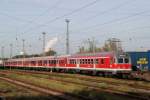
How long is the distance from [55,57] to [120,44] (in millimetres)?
25312

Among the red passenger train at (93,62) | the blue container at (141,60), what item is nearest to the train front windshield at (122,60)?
the red passenger train at (93,62)

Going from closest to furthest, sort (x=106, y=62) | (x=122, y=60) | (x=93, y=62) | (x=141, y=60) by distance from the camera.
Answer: (x=122, y=60)
(x=106, y=62)
(x=141, y=60)
(x=93, y=62)

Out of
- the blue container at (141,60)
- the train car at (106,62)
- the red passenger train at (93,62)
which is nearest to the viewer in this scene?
the train car at (106,62)

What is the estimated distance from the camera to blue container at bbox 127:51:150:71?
3562cm

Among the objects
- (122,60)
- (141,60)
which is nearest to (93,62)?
(122,60)

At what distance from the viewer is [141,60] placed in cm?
3644

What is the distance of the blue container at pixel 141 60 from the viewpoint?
3562 centimetres

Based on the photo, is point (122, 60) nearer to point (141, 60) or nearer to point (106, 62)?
point (106, 62)

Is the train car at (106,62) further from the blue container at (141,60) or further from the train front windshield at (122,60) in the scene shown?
the blue container at (141,60)

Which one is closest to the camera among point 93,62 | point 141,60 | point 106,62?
point 106,62

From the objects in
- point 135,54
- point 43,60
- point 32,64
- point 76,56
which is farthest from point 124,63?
→ point 32,64

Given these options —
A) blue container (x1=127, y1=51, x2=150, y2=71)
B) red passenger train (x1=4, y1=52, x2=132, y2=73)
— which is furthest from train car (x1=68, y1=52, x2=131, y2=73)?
blue container (x1=127, y1=51, x2=150, y2=71)

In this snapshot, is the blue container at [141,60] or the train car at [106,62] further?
the blue container at [141,60]

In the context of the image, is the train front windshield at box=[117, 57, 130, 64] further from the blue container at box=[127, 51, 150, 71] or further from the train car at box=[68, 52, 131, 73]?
the blue container at box=[127, 51, 150, 71]
